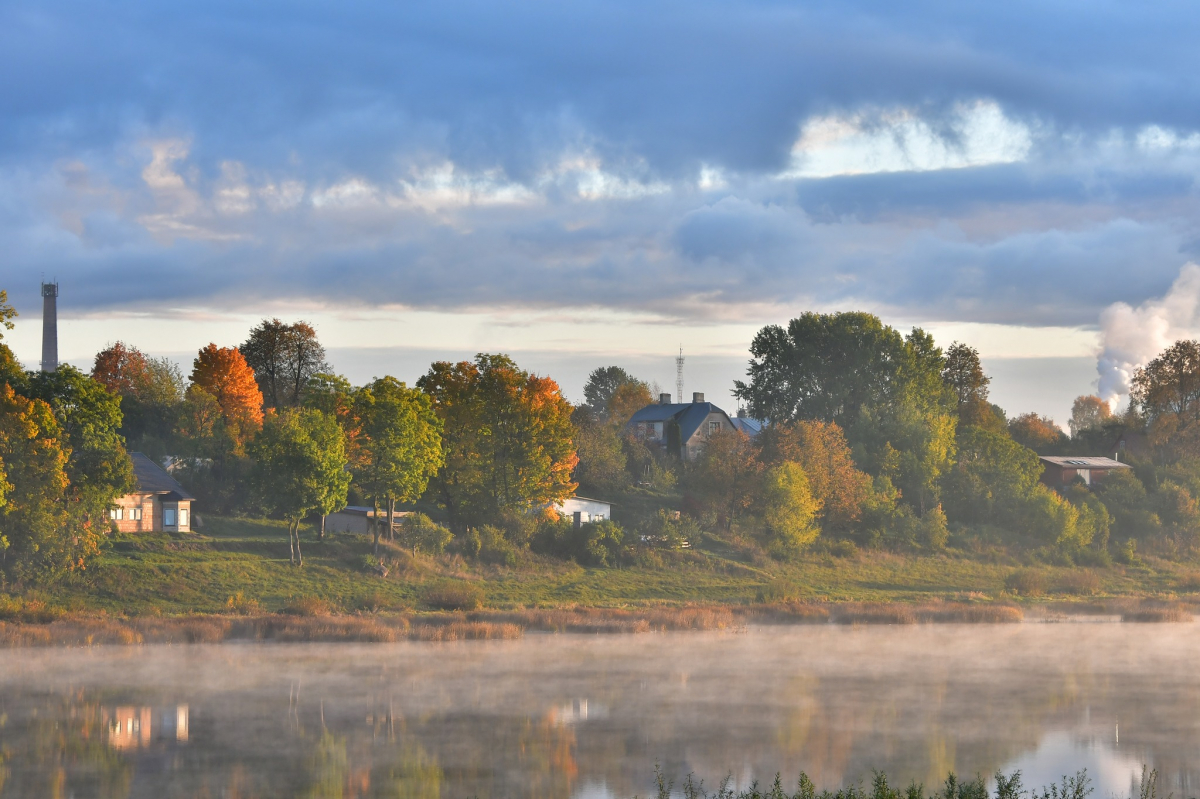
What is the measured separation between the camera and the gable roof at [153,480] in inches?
3034

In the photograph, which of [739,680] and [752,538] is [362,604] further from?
[752,538]

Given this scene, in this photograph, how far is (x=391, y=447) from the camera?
250 feet

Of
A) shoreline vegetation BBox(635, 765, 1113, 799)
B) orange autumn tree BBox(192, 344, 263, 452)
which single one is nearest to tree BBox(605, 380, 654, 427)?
orange autumn tree BBox(192, 344, 263, 452)

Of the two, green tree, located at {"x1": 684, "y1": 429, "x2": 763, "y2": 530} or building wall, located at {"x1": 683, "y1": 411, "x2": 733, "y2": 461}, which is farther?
building wall, located at {"x1": 683, "y1": 411, "x2": 733, "y2": 461}

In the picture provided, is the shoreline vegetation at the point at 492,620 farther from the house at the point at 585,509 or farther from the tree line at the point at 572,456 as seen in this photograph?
the house at the point at 585,509

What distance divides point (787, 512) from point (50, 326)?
75.3 m

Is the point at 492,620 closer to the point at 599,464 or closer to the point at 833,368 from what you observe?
the point at 599,464

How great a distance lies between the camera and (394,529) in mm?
79250

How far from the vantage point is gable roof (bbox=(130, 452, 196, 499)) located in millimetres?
77062

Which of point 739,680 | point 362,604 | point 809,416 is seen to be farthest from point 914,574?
point 739,680

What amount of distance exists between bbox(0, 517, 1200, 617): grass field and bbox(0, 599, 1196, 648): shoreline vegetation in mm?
2684

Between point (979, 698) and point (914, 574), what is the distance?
4615 centimetres

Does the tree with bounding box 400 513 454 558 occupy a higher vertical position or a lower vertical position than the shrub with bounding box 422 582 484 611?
higher

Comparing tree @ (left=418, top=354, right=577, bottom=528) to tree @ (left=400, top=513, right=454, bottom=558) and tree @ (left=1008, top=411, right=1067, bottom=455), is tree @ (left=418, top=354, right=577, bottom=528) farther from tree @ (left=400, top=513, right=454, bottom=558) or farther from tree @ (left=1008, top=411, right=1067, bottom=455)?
tree @ (left=1008, top=411, right=1067, bottom=455)
